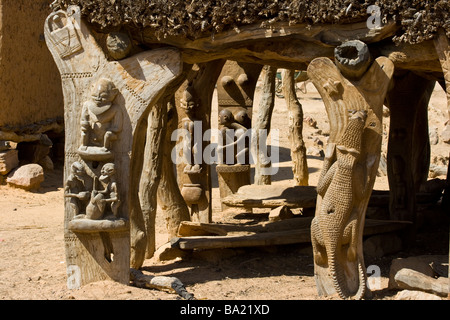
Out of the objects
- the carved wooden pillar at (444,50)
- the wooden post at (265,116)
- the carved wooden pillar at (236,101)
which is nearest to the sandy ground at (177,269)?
the carved wooden pillar at (236,101)

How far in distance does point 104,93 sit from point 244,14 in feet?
4.55

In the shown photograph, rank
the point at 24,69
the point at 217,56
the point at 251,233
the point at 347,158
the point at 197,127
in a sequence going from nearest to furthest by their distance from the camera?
the point at 347,158 → the point at 217,56 → the point at 251,233 → the point at 197,127 → the point at 24,69

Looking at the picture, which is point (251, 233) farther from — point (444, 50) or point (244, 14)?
point (444, 50)

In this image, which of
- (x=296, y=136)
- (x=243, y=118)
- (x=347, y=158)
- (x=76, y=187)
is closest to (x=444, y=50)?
(x=347, y=158)

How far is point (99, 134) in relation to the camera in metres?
6.27

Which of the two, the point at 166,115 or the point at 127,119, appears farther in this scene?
the point at 166,115

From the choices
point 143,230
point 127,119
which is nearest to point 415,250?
point 143,230

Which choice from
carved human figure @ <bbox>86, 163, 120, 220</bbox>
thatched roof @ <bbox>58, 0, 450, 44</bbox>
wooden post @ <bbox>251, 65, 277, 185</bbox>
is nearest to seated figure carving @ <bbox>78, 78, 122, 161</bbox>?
carved human figure @ <bbox>86, 163, 120, 220</bbox>

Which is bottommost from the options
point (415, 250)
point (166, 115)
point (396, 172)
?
point (415, 250)

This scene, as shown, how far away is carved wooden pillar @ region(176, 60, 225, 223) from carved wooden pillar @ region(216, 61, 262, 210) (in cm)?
117

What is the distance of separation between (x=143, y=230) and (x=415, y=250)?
3.26 m

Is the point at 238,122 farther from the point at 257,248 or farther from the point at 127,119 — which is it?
the point at 127,119

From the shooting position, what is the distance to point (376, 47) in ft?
19.5
